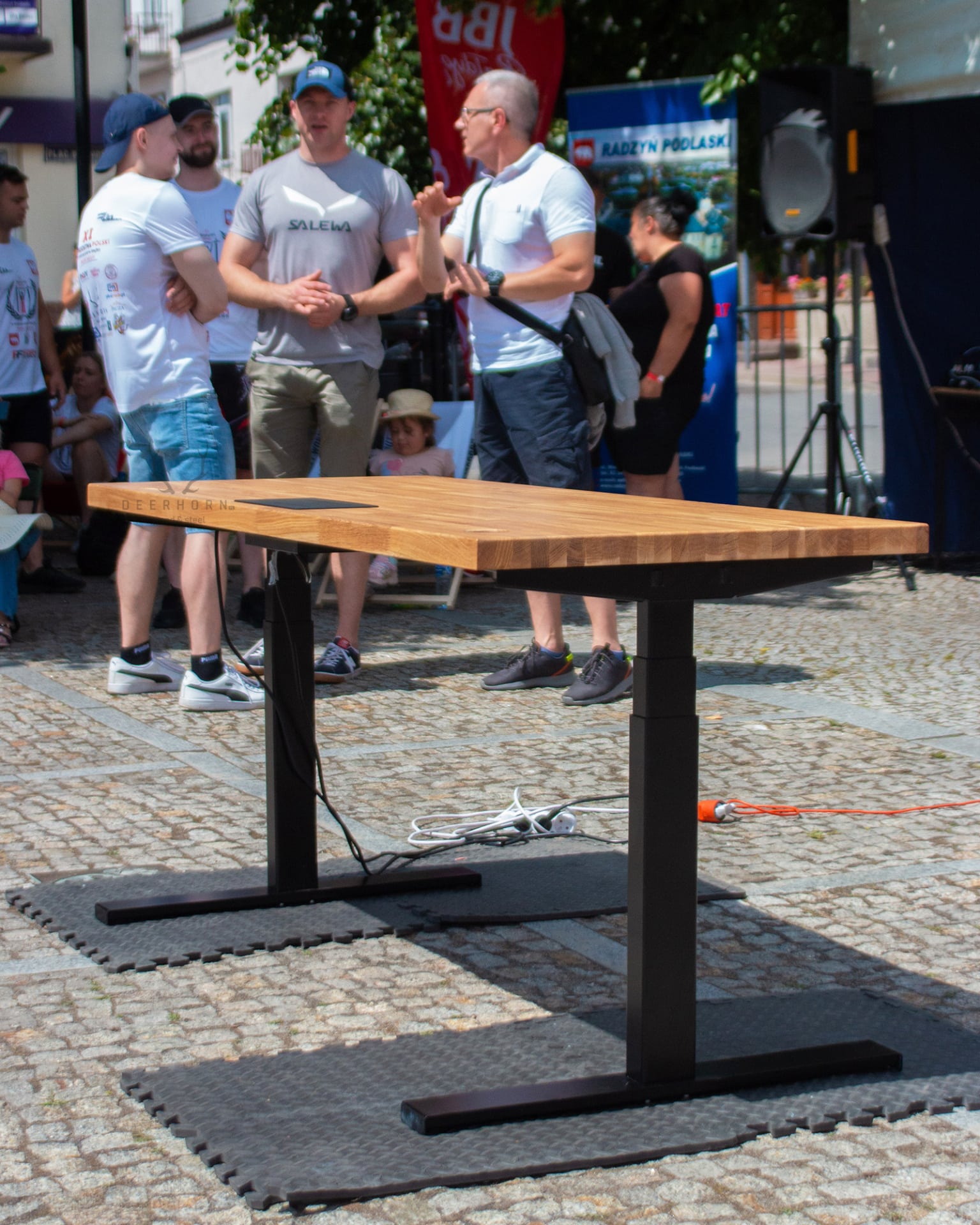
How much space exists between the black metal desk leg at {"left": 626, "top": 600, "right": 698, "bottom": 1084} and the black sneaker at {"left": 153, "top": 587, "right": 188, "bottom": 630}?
5.80 metres

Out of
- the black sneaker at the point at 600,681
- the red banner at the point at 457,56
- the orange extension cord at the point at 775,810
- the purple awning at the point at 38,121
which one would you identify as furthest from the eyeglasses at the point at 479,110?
the purple awning at the point at 38,121

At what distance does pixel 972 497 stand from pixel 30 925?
751cm

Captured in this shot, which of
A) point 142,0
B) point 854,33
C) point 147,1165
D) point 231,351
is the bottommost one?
point 147,1165

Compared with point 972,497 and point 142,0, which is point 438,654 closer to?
point 972,497

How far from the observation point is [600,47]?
12953 millimetres

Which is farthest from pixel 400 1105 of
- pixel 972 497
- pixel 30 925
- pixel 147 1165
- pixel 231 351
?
pixel 972 497

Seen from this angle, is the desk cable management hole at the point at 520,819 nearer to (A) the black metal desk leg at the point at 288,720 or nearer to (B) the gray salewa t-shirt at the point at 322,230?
(A) the black metal desk leg at the point at 288,720

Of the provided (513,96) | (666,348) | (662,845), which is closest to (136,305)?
(513,96)

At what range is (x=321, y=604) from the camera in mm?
9125

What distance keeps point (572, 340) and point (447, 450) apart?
3120 mm

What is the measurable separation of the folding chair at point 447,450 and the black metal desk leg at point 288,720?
5204 millimetres

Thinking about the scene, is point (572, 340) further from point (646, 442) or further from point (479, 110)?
point (646, 442)

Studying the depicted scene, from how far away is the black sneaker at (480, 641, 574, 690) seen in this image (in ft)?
22.2

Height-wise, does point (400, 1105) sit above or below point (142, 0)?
below
